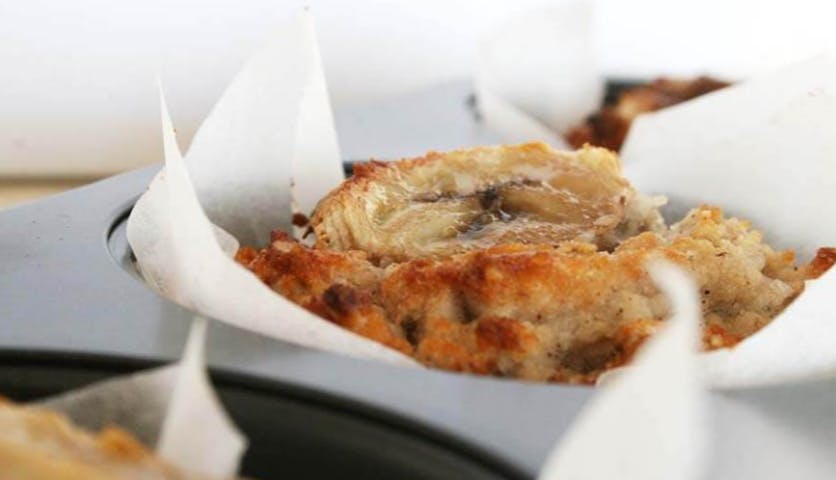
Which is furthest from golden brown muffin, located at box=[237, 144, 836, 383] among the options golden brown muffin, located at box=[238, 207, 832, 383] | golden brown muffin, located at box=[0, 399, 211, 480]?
golden brown muffin, located at box=[0, 399, 211, 480]

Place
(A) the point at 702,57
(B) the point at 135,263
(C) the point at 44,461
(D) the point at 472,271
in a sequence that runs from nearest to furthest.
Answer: (C) the point at 44,461 < (D) the point at 472,271 < (B) the point at 135,263 < (A) the point at 702,57

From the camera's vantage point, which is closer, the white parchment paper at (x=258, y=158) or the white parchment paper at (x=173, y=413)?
the white parchment paper at (x=173, y=413)

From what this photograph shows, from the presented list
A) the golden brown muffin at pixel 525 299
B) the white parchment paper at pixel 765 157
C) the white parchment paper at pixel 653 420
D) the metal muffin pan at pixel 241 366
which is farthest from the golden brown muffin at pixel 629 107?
the white parchment paper at pixel 653 420

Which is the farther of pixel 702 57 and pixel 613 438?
pixel 702 57

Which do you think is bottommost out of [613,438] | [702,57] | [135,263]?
[702,57]

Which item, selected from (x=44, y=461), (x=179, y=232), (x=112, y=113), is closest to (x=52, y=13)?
(x=112, y=113)

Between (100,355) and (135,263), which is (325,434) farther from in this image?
(135,263)

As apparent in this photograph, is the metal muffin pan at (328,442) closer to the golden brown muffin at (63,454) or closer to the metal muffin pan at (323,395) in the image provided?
the metal muffin pan at (323,395)
